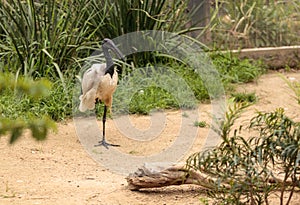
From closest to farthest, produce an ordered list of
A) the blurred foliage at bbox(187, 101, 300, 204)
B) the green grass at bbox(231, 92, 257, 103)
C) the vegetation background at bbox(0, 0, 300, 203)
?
the blurred foliage at bbox(187, 101, 300, 204)
the vegetation background at bbox(0, 0, 300, 203)
the green grass at bbox(231, 92, 257, 103)

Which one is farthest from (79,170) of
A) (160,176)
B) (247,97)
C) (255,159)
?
(247,97)

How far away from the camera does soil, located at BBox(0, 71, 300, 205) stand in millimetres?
4031

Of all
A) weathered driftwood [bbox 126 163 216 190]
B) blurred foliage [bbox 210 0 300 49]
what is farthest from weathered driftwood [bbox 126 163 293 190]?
blurred foliage [bbox 210 0 300 49]

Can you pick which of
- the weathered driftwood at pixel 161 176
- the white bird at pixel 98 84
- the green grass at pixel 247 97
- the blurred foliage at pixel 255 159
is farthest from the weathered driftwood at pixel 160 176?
the green grass at pixel 247 97

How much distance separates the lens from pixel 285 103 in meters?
6.81

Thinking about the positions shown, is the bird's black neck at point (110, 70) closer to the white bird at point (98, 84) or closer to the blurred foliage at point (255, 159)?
the white bird at point (98, 84)

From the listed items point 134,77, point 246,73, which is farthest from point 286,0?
point 134,77

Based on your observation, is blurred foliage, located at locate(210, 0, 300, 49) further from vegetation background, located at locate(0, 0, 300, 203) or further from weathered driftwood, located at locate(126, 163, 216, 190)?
weathered driftwood, located at locate(126, 163, 216, 190)

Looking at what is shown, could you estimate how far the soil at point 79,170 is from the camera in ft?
13.2

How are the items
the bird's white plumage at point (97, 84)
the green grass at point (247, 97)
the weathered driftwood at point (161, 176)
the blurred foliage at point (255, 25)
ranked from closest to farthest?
the weathered driftwood at point (161, 176), the bird's white plumage at point (97, 84), the green grass at point (247, 97), the blurred foliage at point (255, 25)

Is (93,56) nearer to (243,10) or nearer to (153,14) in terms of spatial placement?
(153,14)

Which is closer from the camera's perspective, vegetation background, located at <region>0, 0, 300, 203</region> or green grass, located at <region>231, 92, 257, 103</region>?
vegetation background, located at <region>0, 0, 300, 203</region>

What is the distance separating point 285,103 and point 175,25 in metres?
1.56

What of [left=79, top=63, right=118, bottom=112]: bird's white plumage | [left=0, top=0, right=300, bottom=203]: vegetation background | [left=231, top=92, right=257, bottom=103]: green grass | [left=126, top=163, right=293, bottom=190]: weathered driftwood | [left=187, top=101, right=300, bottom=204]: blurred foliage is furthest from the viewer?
[left=231, top=92, right=257, bottom=103]: green grass
